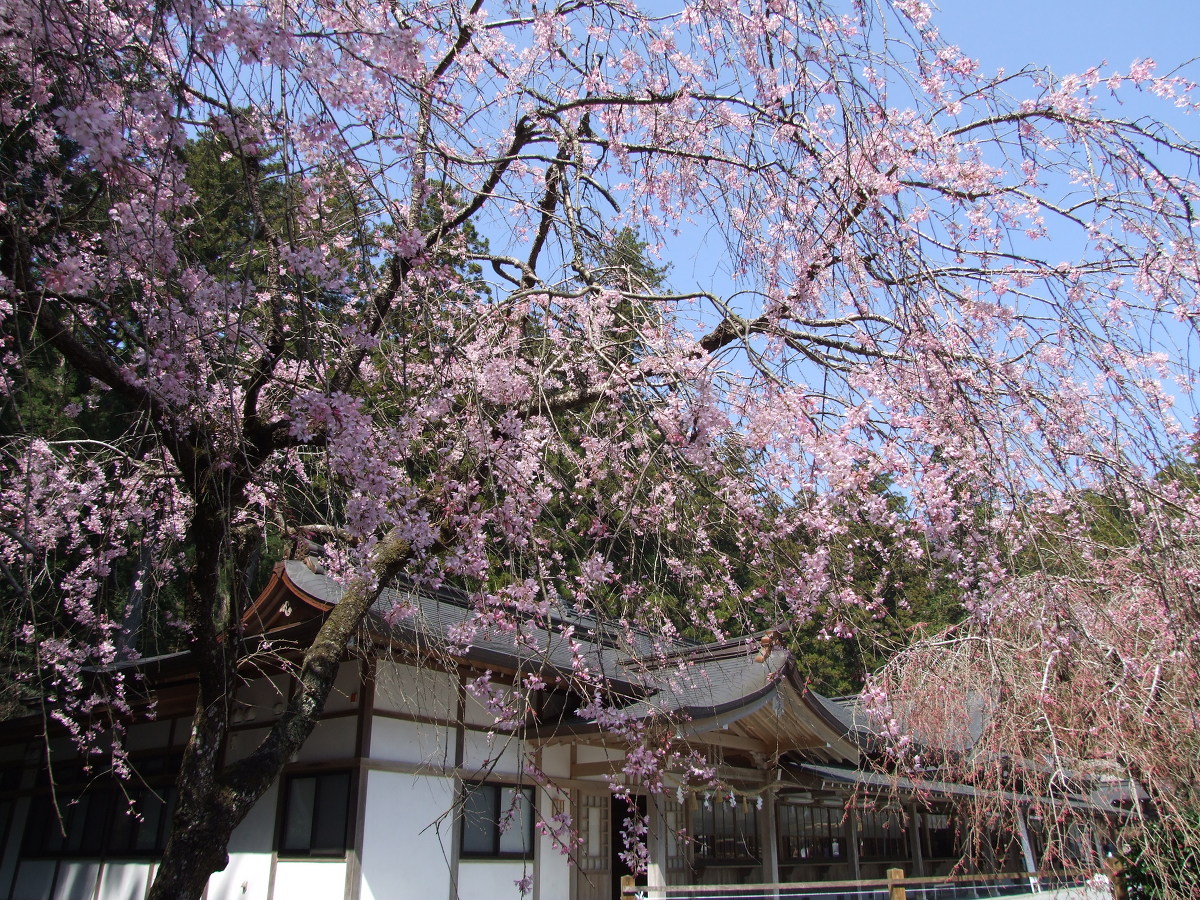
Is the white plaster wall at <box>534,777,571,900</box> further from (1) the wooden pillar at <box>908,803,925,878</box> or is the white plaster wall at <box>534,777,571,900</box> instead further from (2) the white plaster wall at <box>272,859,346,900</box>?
(1) the wooden pillar at <box>908,803,925,878</box>

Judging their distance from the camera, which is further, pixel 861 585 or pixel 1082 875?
pixel 861 585

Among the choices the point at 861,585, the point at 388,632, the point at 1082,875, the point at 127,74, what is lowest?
the point at 1082,875

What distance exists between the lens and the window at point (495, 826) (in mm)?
6684

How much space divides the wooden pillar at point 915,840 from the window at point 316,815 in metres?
9.20

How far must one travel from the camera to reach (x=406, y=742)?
6.62 m

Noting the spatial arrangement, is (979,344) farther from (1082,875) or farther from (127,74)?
(1082,875)

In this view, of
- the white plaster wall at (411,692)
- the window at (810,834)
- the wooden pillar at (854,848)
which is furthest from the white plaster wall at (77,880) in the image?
the wooden pillar at (854,848)

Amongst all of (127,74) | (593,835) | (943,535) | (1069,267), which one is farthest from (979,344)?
(593,835)

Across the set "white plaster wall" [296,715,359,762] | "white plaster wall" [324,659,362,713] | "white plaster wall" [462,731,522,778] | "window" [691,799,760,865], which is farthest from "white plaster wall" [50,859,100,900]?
"window" [691,799,760,865]

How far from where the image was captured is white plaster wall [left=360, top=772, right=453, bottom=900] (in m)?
6.06

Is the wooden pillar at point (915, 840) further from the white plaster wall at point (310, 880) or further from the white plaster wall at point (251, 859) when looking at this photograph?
the white plaster wall at point (251, 859)

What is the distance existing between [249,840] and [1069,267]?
7.09 meters

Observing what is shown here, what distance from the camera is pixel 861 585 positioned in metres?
6.19

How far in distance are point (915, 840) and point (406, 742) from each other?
9.10 meters
